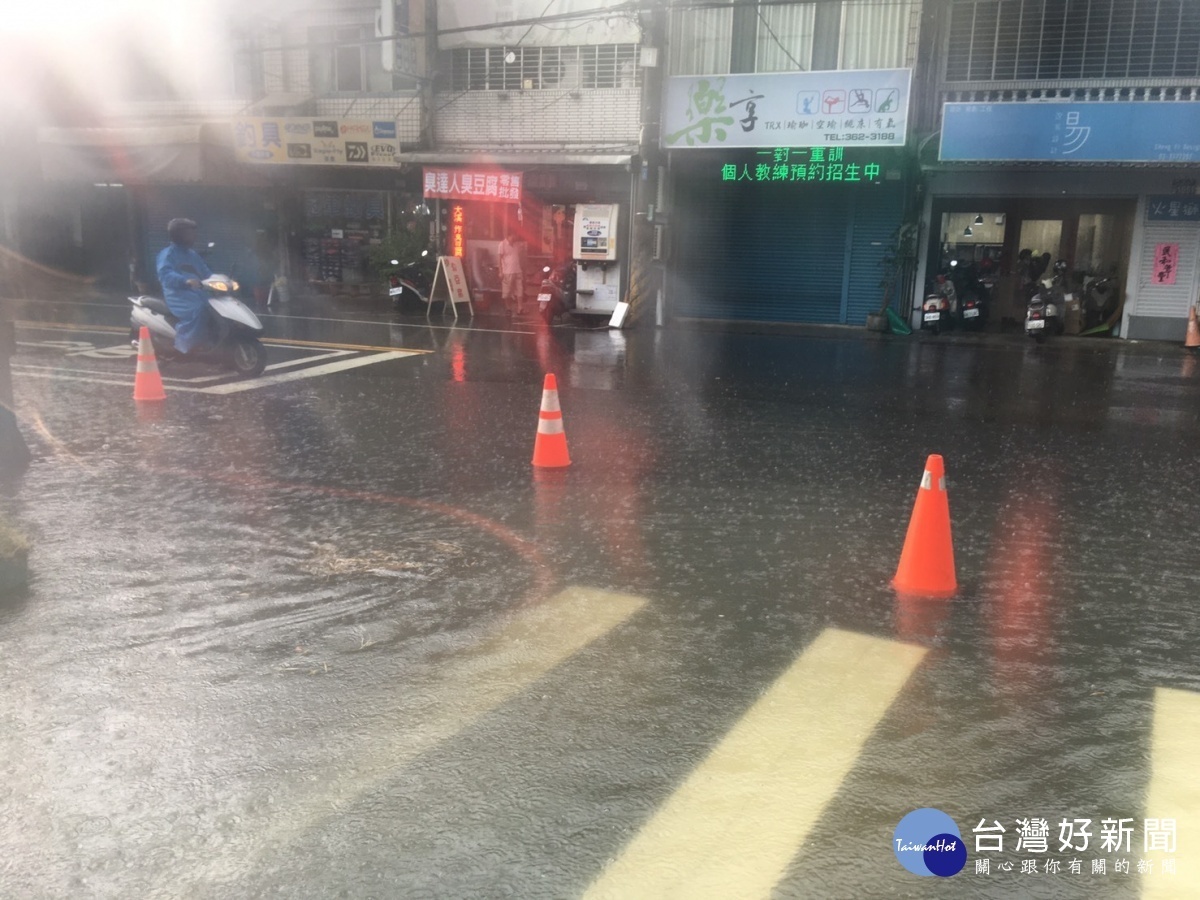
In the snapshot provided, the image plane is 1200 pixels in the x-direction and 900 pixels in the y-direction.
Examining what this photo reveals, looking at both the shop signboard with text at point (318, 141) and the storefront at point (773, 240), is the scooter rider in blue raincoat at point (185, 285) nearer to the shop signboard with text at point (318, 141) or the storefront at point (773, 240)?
the shop signboard with text at point (318, 141)

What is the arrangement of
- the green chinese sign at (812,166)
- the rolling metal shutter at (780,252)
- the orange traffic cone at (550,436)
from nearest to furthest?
the orange traffic cone at (550,436)
the green chinese sign at (812,166)
the rolling metal shutter at (780,252)

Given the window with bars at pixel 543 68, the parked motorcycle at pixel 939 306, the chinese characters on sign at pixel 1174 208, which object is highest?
the window with bars at pixel 543 68

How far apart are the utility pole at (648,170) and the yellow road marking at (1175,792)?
15135 mm

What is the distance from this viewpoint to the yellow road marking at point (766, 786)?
2.68m

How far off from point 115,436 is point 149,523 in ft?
8.79

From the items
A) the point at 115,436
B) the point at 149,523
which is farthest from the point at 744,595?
the point at 115,436

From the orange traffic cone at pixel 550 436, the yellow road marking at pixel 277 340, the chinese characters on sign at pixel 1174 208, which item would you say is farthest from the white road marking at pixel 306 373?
the chinese characters on sign at pixel 1174 208

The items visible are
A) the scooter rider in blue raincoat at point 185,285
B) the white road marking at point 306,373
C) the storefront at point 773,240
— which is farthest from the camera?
the storefront at point 773,240

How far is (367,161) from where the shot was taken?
2034 centimetres

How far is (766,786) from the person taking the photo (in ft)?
10.2

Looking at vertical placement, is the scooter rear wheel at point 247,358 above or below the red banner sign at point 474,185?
below

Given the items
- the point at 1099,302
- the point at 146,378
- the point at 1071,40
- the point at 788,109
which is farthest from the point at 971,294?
the point at 146,378

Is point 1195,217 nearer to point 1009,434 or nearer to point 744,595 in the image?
point 1009,434

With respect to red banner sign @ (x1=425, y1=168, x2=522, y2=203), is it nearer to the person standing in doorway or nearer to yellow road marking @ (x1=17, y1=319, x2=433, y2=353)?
the person standing in doorway
